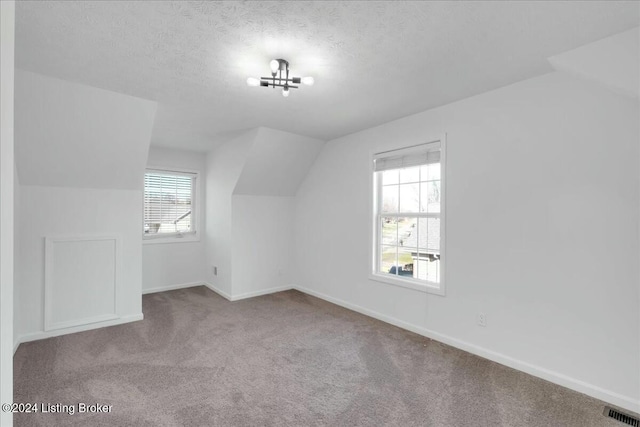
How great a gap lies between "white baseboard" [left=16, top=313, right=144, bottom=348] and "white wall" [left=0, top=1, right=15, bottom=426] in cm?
267

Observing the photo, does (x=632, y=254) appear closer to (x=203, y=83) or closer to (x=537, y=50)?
(x=537, y=50)

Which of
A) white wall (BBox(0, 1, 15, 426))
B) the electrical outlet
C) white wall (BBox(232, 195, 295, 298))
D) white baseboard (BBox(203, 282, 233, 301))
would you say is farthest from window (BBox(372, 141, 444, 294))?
white wall (BBox(0, 1, 15, 426))

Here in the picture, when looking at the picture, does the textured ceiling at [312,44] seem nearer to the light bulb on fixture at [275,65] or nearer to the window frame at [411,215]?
the light bulb on fixture at [275,65]

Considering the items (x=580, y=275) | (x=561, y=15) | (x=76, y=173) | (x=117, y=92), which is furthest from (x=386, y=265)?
(x=76, y=173)

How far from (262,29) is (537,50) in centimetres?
188

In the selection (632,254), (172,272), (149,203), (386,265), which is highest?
(149,203)

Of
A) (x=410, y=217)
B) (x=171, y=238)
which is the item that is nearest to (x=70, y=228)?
(x=171, y=238)

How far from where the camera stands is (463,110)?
2984 millimetres

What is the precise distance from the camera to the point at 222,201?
4.88 metres

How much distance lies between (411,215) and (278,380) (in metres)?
2.19

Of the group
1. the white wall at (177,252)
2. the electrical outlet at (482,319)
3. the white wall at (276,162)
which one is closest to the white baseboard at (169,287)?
the white wall at (177,252)

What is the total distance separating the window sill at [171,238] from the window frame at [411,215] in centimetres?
324

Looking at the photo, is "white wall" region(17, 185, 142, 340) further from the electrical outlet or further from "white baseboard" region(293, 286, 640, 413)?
the electrical outlet

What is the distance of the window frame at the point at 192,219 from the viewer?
4961mm
